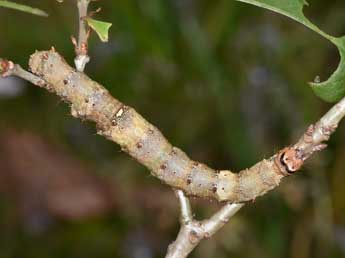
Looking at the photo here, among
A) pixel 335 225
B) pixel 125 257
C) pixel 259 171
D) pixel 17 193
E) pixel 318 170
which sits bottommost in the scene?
pixel 17 193

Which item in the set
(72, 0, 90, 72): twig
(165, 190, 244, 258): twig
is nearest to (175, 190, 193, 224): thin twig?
(165, 190, 244, 258): twig

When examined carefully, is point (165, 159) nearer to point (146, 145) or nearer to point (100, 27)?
point (146, 145)

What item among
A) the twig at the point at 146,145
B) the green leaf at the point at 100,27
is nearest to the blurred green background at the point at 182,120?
the twig at the point at 146,145

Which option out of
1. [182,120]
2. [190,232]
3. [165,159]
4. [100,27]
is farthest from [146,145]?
[182,120]

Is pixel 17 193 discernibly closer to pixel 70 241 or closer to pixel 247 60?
pixel 70 241

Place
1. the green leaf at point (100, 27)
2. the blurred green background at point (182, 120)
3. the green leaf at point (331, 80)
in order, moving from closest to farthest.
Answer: the green leaf at point (100, 27), the green leaf at point (331, 80), the blurred green background at point (182, 120)

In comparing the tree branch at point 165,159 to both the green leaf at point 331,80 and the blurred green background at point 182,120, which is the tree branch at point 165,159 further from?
the blurred green background at point 182,120

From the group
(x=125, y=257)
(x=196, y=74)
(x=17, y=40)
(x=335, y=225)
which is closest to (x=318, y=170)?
(x=335, y=225)

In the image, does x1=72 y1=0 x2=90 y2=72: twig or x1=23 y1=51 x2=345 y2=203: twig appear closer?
x1=72 y1=0 x2=90 y2=72: twig

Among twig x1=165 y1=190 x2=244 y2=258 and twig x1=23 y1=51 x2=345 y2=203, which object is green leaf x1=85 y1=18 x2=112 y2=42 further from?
twig x1=165 y1=190 x2=244 y2=258
